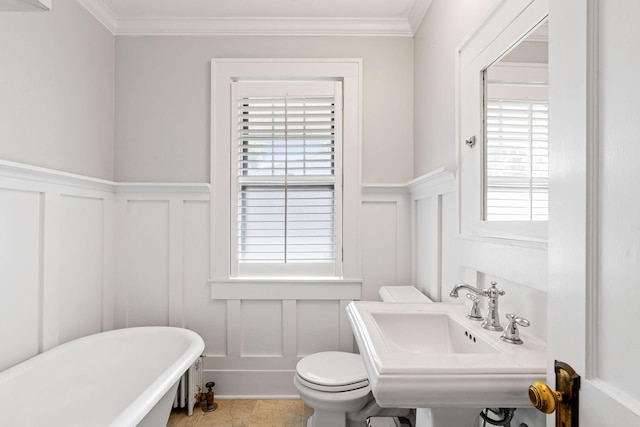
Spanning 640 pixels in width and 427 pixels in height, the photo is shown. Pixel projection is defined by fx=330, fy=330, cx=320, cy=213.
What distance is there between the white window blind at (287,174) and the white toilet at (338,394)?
0.68 m

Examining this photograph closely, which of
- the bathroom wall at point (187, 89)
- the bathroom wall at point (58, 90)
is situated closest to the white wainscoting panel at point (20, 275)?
the bathroom wall at point (58, 90)

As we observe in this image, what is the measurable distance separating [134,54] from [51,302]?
159 centimetres

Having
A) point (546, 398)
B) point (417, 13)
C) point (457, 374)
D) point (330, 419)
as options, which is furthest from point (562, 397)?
point (417, 13)

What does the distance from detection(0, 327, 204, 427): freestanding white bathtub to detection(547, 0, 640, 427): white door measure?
122cm

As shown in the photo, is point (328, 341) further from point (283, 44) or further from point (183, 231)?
point (283, 44)

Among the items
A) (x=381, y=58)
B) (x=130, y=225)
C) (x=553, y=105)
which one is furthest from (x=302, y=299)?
(x=553, y=105)

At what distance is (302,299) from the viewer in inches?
85.5

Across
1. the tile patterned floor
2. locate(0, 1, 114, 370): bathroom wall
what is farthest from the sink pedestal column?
locate(0, 1, 114, 370): bathroom wall

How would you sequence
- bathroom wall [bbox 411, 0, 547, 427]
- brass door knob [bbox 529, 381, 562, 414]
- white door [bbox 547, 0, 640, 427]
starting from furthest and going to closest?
bathroom wall [bbox 411, 0, 547, 427] → brass door knob [bbox 529, 381, 562, 414] → white door [bbox 547, 0, 640, 427]

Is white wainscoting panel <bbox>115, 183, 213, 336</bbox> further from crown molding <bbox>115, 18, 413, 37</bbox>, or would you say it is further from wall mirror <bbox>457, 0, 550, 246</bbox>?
wall mirror <bbox>457, 0, 550, 246</bbox>

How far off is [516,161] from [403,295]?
1027 millimetres

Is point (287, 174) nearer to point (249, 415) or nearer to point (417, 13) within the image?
point (417, 13)

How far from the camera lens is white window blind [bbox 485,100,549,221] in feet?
3.06

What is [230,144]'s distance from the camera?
85.7 inches
